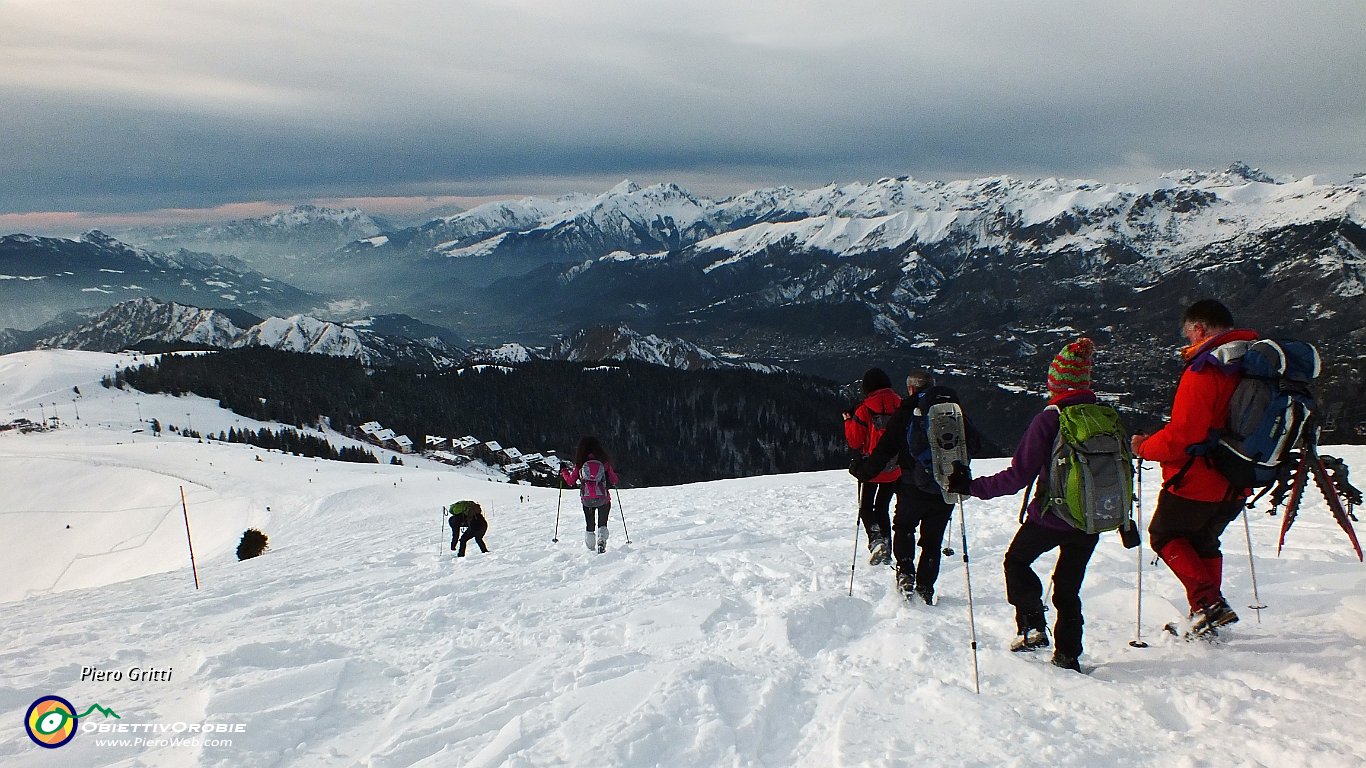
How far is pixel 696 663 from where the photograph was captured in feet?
20.7

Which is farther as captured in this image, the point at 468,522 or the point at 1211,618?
the point at 468,522

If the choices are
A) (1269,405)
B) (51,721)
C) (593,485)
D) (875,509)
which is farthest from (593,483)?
(1269,405)

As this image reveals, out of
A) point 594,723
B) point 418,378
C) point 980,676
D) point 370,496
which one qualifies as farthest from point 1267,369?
point 418,378

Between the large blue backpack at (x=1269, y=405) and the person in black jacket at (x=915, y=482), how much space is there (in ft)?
7.05

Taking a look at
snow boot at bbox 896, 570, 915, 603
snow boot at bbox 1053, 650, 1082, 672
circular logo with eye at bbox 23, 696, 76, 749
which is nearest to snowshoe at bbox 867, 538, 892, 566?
snow boot at bbox 896, 570, 915, 603

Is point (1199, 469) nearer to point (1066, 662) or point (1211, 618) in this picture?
point (1211, 618)

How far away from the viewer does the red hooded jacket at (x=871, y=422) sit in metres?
8.59

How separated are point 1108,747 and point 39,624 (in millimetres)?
14039

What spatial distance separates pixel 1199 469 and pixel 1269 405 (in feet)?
2.50

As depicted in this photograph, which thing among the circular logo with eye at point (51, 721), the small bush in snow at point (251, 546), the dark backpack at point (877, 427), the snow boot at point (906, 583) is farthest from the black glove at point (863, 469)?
the small bush in snow at point (251, 546)

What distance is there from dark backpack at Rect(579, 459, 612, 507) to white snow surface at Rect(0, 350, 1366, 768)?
1.05 metres

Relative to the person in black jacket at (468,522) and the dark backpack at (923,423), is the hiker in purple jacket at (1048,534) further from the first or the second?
the person in black jacket at (468,522)

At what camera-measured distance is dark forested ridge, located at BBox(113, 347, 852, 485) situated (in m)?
161

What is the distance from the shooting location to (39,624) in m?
9.93
